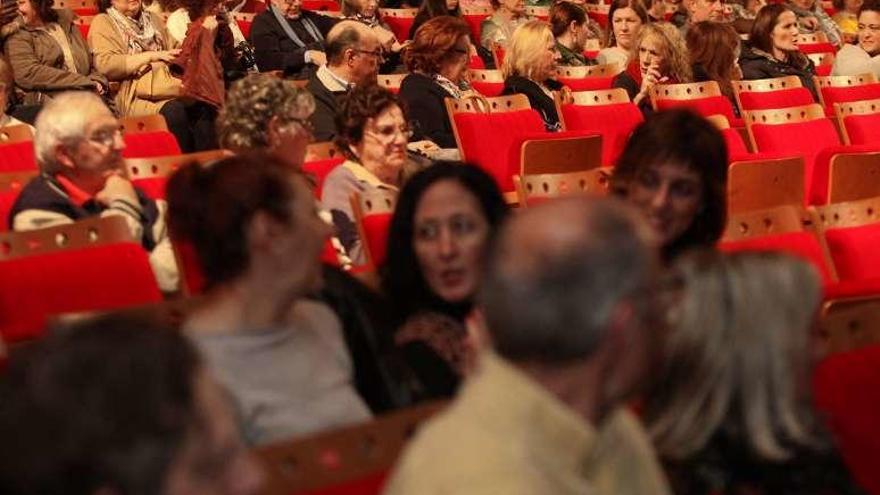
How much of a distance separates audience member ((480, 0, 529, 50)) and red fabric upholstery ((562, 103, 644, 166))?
2465 millimetres

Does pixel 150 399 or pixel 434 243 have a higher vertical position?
pixel 150 399

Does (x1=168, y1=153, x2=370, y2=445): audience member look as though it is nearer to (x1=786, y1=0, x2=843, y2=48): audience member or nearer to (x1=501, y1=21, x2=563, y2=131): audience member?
(x1=501, y1=21, x2=563, y2=131): audience member

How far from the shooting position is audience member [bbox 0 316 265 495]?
1.22 meters

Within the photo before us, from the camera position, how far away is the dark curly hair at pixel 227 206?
221cm

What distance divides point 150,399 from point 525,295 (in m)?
0.38

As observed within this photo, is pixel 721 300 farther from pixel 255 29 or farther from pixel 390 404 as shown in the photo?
pixel 255 29

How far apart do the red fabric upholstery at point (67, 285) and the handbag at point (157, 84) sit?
286 centimetres

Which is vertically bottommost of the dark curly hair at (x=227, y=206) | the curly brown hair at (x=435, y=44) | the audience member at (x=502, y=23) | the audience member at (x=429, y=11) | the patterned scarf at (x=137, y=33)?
the audience member at (x=502, y=23)

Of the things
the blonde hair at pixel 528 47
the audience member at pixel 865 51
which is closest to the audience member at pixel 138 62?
the blonde hair at pixel 528 47

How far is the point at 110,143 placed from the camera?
12.0 feet

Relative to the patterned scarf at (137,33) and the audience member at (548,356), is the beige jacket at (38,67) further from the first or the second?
the audience member at (548,356)

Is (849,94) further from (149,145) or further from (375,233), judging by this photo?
(375,233)

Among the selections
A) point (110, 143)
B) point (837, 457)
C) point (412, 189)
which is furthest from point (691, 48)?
point (837, 457)

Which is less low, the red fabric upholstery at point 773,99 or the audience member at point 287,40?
the red fabric upholstery at point 773,99
